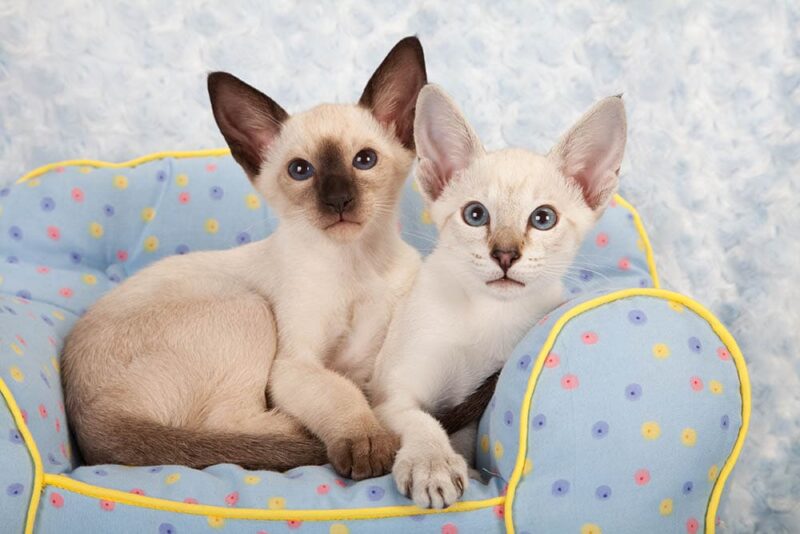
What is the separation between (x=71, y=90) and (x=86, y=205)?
0.45 m

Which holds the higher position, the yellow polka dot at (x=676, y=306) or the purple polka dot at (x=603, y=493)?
the yellow polka dot at (x=676, y=306)

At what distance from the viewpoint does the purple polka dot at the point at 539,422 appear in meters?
1.62

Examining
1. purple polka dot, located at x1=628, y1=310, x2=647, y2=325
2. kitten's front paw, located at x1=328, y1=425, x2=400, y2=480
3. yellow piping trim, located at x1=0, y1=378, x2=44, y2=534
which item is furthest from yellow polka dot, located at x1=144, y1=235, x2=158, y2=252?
purple polka dot, located at x1=628, y1=310, x2=647, y2=325

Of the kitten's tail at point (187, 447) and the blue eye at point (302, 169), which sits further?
the blue eye at point (302, 169)

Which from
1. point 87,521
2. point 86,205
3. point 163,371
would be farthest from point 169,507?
point 86,205

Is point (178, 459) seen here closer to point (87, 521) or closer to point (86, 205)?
point (87, 521)

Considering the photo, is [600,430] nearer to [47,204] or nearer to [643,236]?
[643,236]

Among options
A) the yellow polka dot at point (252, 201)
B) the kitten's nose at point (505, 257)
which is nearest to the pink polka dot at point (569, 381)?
the kitten's nose at point (505, 257)

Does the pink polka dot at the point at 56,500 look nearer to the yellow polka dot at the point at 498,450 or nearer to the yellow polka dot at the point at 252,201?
the yellow polka dot at the point at 498,450

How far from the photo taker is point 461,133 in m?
1.88

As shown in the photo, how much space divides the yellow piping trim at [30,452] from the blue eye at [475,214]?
895 millimetres

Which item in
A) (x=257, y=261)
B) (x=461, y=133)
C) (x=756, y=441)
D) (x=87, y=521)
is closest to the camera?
(x=87, y=521)

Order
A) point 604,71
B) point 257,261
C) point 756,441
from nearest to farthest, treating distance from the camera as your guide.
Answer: point 257,261 → point 756,441 → point 604,71

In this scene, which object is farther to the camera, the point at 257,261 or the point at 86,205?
the point at 86,205
